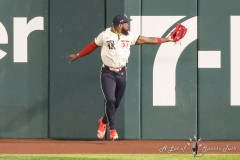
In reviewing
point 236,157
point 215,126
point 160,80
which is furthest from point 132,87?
point 236,157

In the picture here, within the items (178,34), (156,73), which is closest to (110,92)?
(178,34)

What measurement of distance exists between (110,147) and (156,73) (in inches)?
66.3

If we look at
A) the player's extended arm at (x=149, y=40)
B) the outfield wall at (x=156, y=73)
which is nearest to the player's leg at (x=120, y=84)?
the player's extended arm at (x=149, y=40)

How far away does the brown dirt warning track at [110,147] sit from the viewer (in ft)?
46.2

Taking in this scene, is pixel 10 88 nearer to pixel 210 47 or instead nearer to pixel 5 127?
pixel 5 127

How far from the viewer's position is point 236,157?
13.1 m

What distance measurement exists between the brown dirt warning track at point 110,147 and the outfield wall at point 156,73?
1.01ft

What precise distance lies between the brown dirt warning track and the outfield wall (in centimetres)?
31

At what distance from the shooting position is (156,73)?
1580 cm

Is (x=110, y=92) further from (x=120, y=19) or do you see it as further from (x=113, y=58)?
(x=120, y=19)

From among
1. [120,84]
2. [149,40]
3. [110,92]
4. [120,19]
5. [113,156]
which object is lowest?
[113,156]

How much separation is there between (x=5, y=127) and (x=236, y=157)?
456cm
